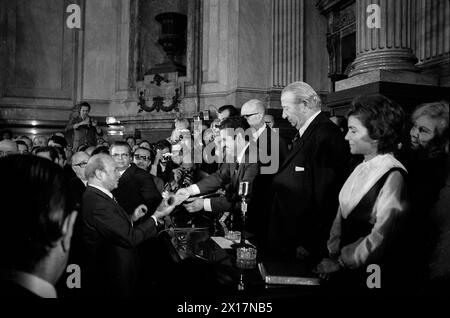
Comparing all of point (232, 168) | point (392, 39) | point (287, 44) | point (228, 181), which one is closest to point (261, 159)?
point (232, 168)

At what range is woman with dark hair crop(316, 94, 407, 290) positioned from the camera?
67.0 inches

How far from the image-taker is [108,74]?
35.1 ft

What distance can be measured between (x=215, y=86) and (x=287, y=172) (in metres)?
6.70

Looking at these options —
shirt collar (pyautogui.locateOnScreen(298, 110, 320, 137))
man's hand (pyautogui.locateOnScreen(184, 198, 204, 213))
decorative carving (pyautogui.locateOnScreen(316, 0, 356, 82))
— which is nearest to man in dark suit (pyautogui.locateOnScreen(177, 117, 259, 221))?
man's hand (pyautogui.locateOnScreen(184, 198, 204, 213))

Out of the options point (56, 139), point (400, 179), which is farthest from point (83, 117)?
point (400, 179)

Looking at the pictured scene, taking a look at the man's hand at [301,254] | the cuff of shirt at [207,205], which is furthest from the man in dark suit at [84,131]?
the man's hand at [301,254]

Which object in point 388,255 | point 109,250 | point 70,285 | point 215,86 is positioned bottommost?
point 70,285

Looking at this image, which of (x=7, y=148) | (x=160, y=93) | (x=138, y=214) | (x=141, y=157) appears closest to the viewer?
(x=138, y=214)

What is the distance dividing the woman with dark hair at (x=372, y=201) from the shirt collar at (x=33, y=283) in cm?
123

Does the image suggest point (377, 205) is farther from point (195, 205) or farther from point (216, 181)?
point (216, 181)

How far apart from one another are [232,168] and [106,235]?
140 centimetres

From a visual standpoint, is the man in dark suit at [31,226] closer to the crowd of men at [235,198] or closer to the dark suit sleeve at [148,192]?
the crowd of men at [235,198]

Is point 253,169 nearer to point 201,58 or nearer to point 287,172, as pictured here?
point 287,172

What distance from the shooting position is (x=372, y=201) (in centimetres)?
178
